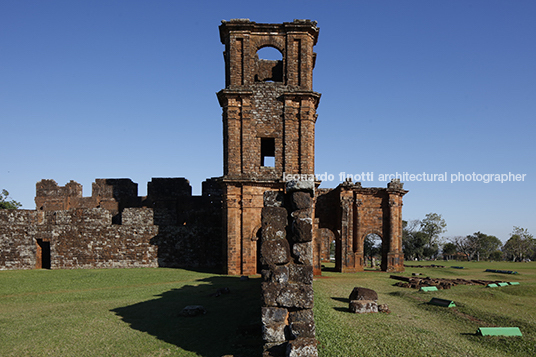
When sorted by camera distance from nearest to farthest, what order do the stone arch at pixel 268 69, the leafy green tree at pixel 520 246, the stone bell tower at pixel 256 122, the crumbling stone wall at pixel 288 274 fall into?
the crumbling stone wall at pixel 288 274, the stone bell tower at pixel 256 122, the stone arch at pixel 268 69, the leafy green tree at pixel 520 246

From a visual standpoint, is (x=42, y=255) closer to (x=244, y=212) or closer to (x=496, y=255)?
(x=244, y=212)

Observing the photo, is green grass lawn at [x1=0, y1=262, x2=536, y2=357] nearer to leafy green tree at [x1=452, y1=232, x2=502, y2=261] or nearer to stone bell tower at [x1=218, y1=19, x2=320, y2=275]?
stone bell tower at [x1=218, y1=19, x2=320, y2=275]

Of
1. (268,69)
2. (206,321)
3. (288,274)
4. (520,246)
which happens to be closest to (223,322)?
(206,321)

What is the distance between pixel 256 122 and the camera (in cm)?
1897

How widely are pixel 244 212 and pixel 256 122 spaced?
15.8 ft

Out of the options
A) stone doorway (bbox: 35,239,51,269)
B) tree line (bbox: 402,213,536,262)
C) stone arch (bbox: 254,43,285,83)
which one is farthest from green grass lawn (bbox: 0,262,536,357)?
tree line (bbox: 402,213,536,262)

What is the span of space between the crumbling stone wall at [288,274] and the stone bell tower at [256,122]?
1202 cm

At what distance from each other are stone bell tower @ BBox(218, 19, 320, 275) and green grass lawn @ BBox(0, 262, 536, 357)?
4929 millimetres

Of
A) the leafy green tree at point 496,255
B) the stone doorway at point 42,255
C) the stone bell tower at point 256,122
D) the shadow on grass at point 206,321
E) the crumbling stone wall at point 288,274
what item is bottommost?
the leafy green tree at point 496,255

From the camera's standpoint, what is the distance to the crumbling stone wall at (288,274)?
5.52m

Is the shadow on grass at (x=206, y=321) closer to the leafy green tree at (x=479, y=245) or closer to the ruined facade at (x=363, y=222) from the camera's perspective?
the ruined facade at (x=363, y=222)

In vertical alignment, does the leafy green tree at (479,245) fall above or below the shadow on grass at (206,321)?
below

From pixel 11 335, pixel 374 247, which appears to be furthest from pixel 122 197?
pixel 374 247

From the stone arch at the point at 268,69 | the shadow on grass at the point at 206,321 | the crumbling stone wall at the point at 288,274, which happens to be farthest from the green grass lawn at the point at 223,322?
the stone arch at the point at 268,69
